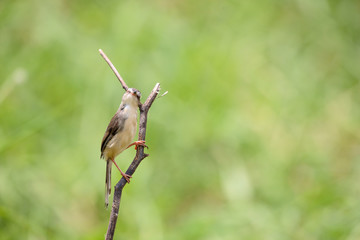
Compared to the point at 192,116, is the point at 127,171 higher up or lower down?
lower down

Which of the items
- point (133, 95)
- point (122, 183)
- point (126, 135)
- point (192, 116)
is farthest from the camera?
point (192, 116)

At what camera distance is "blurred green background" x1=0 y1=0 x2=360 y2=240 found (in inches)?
161

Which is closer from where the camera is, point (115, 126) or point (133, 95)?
point (133, 95)

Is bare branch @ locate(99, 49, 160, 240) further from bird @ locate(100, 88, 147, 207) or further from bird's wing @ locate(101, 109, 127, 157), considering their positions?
bird's wing @ locate(101, 109, 127, 157)

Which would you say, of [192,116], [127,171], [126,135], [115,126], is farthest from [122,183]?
[192,116]

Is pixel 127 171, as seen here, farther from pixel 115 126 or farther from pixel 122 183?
pixel 115 126

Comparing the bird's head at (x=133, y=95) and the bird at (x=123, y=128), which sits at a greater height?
the bird at (x=123, y=128)

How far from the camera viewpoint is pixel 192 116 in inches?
212

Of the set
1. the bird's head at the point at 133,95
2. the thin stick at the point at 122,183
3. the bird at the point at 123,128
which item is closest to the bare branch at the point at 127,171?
the thin stick at the point at 122,183

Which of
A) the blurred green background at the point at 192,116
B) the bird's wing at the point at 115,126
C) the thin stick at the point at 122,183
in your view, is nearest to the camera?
the thin stick at the point at 122,183

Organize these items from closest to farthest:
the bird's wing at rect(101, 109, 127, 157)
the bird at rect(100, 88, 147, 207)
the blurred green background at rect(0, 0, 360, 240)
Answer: the bird at rect(100, 88, 147, 207)
the bird's wing at rect(101, 109, 127, 157)
the blurred green background at rect(0, 0, 360, 240)

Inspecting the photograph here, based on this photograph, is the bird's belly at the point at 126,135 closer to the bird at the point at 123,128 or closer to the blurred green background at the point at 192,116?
the bird at the point at 123,128

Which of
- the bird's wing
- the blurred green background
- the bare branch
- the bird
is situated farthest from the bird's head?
the blurred green background

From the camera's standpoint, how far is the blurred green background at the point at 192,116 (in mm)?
4102
